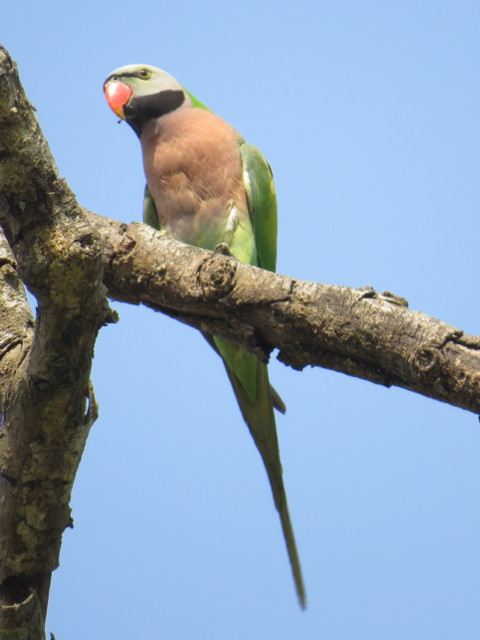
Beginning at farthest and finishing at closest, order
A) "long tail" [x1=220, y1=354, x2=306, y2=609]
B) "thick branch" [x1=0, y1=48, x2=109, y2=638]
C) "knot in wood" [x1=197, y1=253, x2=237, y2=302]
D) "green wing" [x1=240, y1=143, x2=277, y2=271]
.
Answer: "green wing" [x1=240, y1=143, x2=277, y2=271]
"long tail" [x1=220, y1=354, x2=306, y2=609]
"knot in wood" [x1=197, y1=253, x2=237, y2=302]
"thick branch" [x1=0, y1=48, x2=109, y2=638]

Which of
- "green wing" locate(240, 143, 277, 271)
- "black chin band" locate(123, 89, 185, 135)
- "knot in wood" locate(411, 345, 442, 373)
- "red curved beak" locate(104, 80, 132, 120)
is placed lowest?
"knot in wood" locate(411, 345, 442, 373)

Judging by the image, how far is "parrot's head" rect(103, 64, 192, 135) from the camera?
3.82 metres

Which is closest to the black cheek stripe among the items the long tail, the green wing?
the green wing

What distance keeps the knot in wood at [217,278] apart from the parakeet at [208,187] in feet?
3.19

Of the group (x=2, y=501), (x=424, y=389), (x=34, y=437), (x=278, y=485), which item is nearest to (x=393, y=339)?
(x=424, y=389)

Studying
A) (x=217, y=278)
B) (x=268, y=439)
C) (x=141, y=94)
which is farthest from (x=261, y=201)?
(x=217, y=278)

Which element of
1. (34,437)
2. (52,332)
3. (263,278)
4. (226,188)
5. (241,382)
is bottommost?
(34,437)

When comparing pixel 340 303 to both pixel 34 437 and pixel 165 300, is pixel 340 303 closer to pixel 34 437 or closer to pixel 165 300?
pixel 165 300

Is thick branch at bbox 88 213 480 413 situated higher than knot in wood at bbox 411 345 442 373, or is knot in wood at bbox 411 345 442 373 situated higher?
thick branch at bbox 88 213 480 413

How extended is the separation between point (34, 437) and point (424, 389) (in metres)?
0.99

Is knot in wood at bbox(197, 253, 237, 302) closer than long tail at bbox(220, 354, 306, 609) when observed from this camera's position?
Yes

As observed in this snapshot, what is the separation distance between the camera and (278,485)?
302cm

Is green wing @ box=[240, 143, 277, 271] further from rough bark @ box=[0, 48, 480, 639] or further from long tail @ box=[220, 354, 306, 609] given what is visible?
rough bark @ box=[0, 48, 480, 639]

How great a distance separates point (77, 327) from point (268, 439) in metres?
1.58
